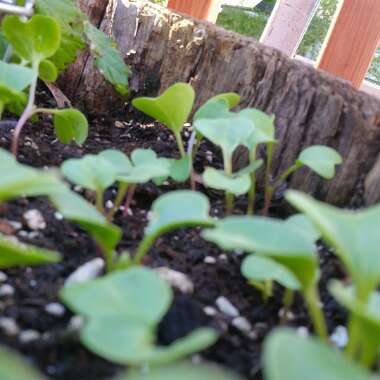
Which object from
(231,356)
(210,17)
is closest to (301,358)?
(231,356)

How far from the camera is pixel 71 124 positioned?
1013mm

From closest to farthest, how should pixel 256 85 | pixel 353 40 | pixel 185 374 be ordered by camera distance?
pixel 185 374
pixel 256 85
pixel 353 40

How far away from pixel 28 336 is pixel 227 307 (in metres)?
0.24

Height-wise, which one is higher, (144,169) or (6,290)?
(144,169)

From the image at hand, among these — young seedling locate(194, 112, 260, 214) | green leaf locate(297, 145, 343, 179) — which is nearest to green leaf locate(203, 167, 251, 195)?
young seedling locate(194, 112, 260, 214)

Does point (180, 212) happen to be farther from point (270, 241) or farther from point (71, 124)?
point (71, 124)

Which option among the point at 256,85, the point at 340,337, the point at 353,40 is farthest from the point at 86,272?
the point at 353,40

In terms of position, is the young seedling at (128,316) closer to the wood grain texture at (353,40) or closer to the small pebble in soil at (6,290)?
the small pebble in soil at (6,290)

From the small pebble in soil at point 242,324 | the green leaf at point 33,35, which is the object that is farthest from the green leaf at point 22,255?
the green leaf at point 33,35

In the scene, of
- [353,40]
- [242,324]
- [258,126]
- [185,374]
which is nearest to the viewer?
[185,374]

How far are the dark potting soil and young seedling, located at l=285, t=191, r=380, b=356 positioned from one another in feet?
0.58

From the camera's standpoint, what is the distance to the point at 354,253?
16.8 inches

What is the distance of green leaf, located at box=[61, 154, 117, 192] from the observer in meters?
0.65

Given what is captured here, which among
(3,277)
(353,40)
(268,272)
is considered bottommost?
(3,277)
